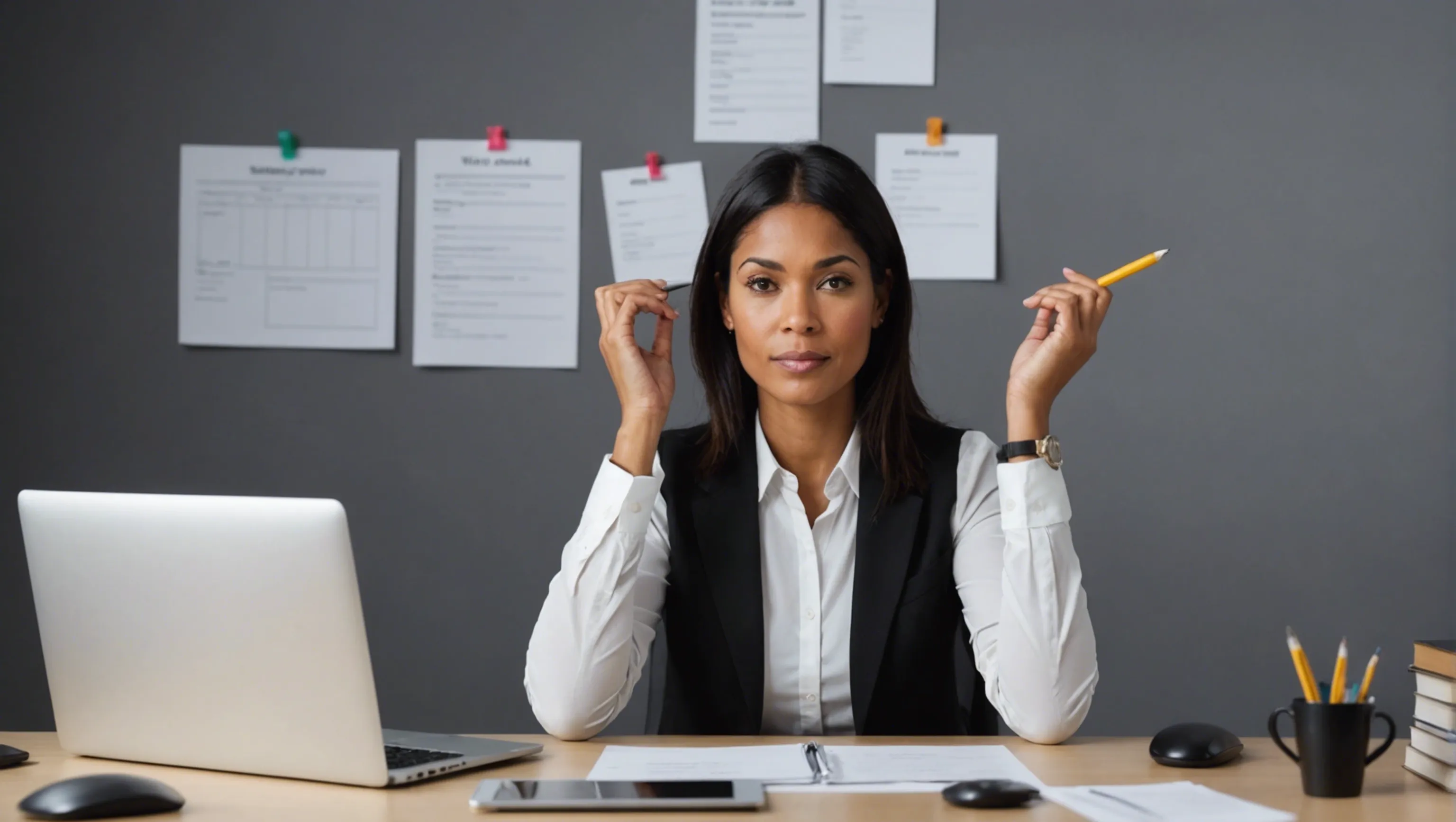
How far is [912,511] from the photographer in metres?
1.54

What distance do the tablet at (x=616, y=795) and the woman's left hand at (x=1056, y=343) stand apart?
0.62 meters

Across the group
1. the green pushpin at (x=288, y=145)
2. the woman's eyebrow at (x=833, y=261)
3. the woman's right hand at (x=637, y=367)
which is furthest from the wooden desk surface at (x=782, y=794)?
the green pushpin at (x=288, y=145)

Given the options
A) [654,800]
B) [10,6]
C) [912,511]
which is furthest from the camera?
[10,6]

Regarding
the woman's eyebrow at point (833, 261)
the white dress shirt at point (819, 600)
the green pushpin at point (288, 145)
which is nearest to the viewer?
the white dress shirt at point (819, 600)

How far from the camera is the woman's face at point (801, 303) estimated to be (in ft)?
5.09

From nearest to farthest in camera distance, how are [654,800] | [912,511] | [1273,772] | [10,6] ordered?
[654,800] < [1273,772] < [912,511] < [10,6]

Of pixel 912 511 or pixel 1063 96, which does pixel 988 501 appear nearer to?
pixel 912 511

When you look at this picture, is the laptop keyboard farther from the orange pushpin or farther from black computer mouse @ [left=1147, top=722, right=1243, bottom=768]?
the orange pushpin

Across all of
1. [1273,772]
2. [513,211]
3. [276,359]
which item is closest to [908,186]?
[513,211]

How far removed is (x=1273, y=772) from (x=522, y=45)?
178 cm

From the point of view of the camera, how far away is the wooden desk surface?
931 millimetres

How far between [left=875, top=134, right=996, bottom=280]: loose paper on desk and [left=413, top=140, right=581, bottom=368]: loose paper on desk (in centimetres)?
60

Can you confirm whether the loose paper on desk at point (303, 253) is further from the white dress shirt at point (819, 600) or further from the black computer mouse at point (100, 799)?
the black computer mouse at point (100, 799)

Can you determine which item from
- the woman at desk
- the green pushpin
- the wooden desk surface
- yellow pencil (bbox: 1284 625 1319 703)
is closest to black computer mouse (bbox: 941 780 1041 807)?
the wooden desk surface
